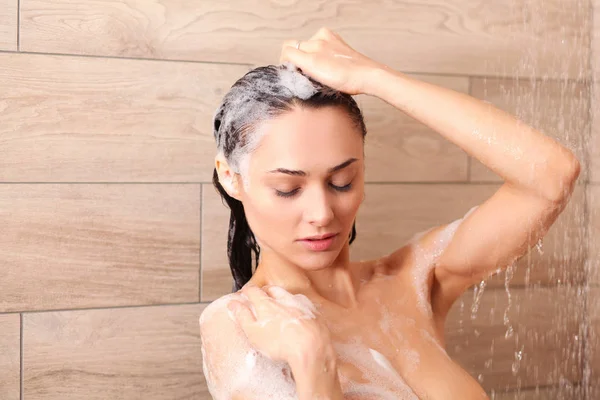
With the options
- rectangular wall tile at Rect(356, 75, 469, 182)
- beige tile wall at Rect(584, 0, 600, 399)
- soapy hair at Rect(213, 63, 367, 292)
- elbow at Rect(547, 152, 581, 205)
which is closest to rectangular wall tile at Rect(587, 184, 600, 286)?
beige tile wall at Rect(584, 0, 600, 399)

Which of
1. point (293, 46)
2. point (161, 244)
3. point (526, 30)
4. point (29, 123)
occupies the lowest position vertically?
point (161, 244)

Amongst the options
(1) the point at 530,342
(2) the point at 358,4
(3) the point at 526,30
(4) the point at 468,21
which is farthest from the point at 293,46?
(1) the point at 530,342

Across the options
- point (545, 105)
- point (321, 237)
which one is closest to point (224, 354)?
point (321, 237)

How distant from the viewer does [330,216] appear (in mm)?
1298

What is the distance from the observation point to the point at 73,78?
5.75 ft

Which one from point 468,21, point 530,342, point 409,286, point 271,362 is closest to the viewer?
point 271,362

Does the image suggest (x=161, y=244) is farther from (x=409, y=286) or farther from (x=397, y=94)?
(x=397, y=94)

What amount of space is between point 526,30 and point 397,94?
3.20ft

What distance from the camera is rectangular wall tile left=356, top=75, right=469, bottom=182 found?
2.02m

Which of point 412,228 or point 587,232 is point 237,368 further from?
point 587,232

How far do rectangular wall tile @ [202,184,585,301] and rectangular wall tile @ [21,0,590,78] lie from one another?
1.06 feet

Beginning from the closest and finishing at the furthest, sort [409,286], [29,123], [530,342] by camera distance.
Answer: [409,286] → [29,123] → [530,342]

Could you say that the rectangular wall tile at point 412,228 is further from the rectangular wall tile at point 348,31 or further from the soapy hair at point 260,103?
the soapy hair at point 260,103

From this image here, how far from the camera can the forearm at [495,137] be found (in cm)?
132
